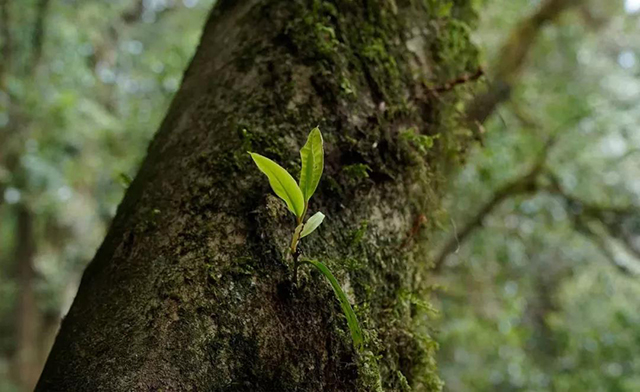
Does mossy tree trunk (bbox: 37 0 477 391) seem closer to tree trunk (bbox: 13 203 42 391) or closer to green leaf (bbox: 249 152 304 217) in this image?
green leaf (bbox: 249 152 304 217)

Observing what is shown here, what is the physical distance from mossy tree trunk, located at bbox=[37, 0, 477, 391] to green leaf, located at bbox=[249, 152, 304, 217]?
0.08 meters

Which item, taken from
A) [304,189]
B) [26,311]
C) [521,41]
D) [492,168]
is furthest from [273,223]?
[26,311]

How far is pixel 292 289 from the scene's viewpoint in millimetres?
773

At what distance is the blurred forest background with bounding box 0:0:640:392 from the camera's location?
4270 millimetres

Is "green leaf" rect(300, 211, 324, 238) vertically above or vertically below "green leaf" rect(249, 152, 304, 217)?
below

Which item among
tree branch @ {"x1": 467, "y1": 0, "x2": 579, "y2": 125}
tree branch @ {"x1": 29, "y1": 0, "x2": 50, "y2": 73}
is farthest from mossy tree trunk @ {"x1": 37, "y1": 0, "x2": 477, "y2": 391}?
tree branch @ {"x1": 29, "y1": 0, "x2": 50, "y2": 73}

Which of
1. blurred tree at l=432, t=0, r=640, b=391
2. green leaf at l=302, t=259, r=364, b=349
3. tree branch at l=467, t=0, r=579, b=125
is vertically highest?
green leaf at l=302, t=259, r=364, b=349

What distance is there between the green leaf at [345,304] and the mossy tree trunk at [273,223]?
Answer: 4cm

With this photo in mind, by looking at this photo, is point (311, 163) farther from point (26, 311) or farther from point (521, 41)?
point (26, 311)

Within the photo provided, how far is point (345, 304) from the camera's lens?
2.37ft

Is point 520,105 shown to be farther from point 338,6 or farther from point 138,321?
point 138,321

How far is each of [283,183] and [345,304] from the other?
0.19 meters

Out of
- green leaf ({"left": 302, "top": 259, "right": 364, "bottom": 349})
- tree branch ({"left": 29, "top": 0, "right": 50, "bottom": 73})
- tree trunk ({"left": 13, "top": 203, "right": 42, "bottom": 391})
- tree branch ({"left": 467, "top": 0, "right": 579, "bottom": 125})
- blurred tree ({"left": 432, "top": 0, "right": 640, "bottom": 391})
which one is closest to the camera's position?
green leaf ({"left": 302, "top": 259, "right": 364, "bottom": 349})

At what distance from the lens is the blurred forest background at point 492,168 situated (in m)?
4.27
